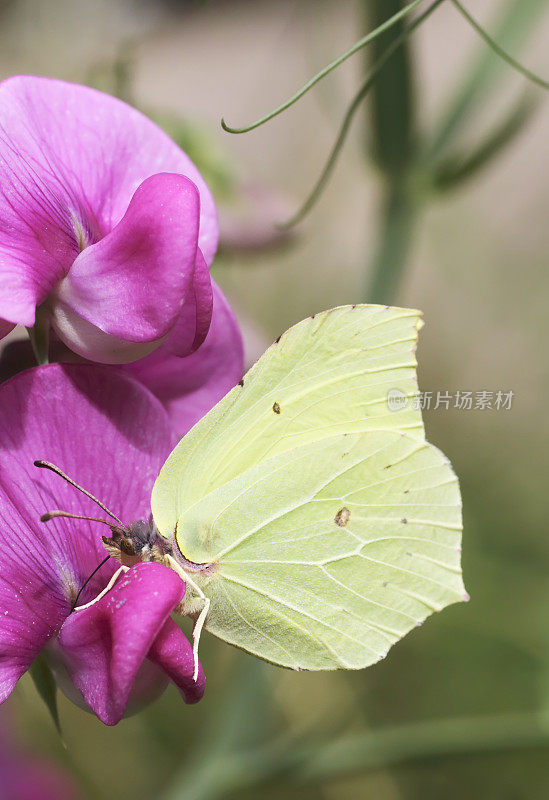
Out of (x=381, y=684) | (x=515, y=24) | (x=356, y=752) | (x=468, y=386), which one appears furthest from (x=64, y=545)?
(x=468, y=386)

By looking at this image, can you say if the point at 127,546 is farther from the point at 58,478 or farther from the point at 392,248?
the point at 392,248

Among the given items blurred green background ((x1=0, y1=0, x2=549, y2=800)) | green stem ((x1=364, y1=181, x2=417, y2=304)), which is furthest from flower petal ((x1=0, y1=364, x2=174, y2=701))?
green stem ((x1=364, y1=181, x2=417, y2=304))

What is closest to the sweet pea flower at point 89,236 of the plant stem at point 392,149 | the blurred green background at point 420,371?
the blurred green background at point 420,371

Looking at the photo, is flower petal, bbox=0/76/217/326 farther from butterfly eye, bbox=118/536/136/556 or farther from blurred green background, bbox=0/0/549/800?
blurred green background, bbox=0/0/549/800

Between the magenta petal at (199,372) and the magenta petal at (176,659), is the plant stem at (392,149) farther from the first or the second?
the magenta petal at (176,659)

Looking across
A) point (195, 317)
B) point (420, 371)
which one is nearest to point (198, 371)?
point (195, 317)

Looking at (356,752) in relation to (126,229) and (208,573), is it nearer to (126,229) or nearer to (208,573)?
(208,573)
